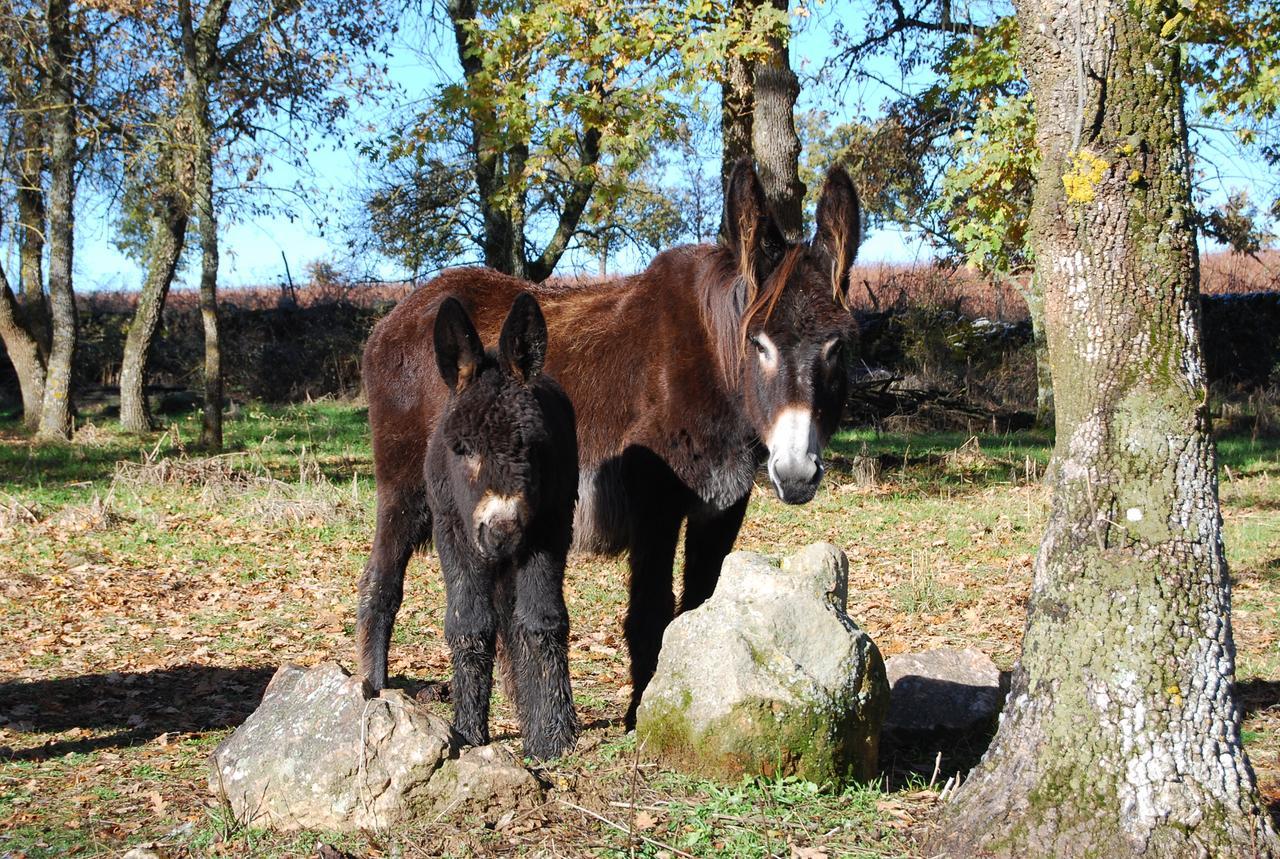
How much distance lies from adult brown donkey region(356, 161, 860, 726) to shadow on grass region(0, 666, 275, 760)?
1.00 meters

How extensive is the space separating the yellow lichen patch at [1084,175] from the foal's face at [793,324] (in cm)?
124

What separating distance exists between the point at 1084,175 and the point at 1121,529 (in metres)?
1.27

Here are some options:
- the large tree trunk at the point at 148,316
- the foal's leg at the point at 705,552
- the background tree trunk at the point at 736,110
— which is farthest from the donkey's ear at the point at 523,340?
the large tree trunk at the point at 148,316

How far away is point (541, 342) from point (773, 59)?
8.18 m

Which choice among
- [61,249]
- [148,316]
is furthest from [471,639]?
[61,249]

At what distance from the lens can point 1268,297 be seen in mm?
22188

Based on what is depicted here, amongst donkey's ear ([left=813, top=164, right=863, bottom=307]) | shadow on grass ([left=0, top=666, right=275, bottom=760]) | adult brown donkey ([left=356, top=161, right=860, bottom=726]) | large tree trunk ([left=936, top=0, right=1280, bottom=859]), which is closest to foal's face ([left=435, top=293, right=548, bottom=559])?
adult brown donkey ([left=356, top=161, right=860, bottom=726])

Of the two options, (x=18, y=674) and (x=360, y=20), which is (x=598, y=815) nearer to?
(x=18, y=674)

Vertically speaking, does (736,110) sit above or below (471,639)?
above

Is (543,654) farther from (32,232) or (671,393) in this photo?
(32,232)

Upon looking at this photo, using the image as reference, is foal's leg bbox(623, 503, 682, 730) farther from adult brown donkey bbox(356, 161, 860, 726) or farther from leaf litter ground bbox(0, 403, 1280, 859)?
leaf litter ground bbox(0, 403, 1280, 859)

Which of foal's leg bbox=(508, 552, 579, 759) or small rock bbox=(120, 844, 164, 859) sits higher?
foal's leg bbox=(508, 552, 579, 759)

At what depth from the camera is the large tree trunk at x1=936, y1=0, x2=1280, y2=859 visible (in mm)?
3414

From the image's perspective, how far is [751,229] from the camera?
4801 mm
